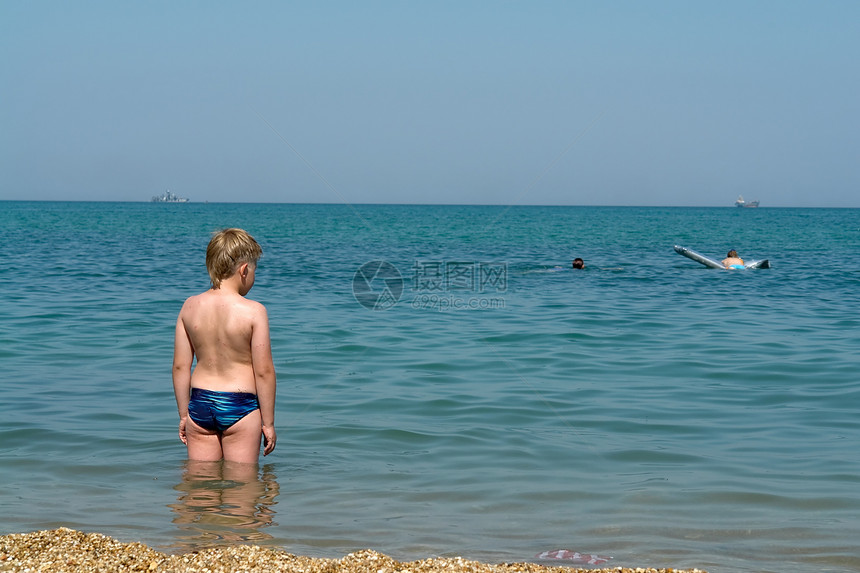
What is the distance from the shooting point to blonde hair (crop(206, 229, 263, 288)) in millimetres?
4645

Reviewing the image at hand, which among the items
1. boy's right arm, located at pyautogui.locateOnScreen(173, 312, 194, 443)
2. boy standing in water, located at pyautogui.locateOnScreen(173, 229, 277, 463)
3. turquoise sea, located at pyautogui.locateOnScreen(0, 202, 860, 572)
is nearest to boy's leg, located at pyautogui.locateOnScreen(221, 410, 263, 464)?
boy standing in water, located at pyautogui.locateOnScreen(173, 229, 277, 463)

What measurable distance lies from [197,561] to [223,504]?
3.75ft

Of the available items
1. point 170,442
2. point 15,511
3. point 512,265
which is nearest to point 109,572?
point 15,511

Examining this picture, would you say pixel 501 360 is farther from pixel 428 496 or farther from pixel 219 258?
pixel 219 258

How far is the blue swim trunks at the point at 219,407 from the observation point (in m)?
4.82

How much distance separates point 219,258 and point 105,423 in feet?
11.0

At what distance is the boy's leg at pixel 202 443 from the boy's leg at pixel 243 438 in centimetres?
5

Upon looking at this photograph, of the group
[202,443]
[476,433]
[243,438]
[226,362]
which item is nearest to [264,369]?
[226,362]

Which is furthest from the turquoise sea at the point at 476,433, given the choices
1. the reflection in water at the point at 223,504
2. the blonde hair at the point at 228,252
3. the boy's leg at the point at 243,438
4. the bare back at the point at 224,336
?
the blonde hair at the point at 228,252

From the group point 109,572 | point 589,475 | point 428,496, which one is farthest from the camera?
point 589,475

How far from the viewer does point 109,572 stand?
3773 mm

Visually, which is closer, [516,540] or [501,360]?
[516,540]

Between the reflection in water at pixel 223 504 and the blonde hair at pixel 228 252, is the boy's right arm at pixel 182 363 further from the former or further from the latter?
the reflection in water at pixel 223 504

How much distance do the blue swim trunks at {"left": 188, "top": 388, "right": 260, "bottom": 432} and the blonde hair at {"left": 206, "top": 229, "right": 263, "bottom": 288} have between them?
672 mm
